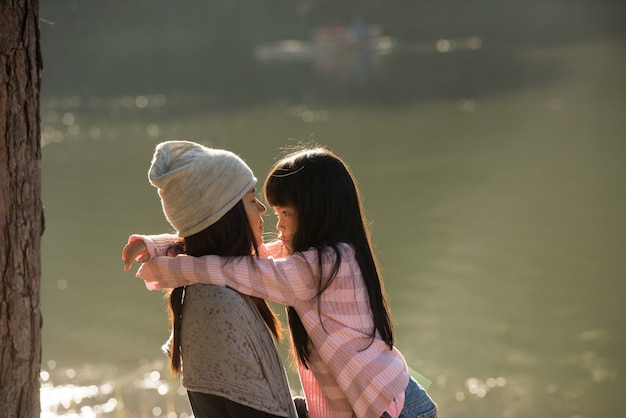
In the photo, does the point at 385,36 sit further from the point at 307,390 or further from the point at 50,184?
the point at 307,390

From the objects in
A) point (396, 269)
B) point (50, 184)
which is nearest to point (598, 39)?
point (50, 184)

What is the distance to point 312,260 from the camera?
7.36 ft

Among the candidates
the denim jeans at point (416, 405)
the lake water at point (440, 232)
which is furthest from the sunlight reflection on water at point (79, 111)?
the denim jeans at point (416, 405)

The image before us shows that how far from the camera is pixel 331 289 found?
2.25 meters

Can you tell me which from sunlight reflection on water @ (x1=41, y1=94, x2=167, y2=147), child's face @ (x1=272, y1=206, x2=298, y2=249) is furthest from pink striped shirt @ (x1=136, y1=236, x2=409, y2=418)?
sunlight reflection on water @ (x1=41, y1=94, x2=167, y2=147)

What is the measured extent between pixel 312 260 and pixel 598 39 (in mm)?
27565

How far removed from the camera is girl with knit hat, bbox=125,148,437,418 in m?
2.24

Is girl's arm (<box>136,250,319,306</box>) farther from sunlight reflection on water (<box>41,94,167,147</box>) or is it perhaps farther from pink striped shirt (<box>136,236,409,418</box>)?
sunlight reflection on water (<box>41,94,167,147</box>)

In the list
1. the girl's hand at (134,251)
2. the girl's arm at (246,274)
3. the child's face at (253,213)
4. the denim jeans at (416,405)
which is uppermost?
the child's face at (253,213)

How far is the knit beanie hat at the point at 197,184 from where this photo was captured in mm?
2127

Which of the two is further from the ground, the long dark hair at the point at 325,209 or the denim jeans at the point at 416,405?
the long dark hair at the point at 325,209

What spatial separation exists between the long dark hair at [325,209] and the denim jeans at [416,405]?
16 cm

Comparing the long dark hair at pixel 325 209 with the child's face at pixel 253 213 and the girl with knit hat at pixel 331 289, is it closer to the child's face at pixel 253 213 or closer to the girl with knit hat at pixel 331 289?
the girl with knit hat at pixel 331 289

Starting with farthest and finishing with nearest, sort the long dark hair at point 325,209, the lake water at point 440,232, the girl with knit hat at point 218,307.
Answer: the lake water at point 440,232 < the long dark hair at point 325,209 < the girl with knit hat at point 218,307
